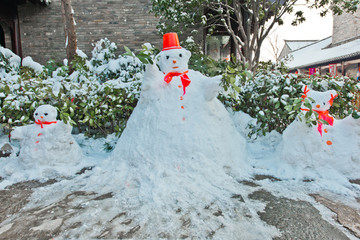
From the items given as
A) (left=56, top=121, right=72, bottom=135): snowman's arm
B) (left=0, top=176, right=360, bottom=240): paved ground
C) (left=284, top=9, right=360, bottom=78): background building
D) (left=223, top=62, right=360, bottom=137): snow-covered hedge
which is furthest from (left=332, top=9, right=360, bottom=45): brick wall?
(left=56, top=121, right=72, bottom=135): snowman's arm

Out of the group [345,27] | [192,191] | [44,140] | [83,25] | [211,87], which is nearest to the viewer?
[192,191]

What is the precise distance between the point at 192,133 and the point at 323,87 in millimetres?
2210

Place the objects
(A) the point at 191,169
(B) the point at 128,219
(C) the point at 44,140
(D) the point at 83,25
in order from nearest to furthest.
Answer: (B) the point at 128,219 < (A) the point at 191,169 < (C) the point at 44,140 < (D) the point at 83,25

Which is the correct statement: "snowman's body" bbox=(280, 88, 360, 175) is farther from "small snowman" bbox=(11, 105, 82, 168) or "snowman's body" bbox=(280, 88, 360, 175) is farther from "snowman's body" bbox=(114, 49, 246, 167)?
"small snowman" bbox=(11, 105, 82, 168)

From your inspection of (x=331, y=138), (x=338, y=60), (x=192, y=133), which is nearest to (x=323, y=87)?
(x=331, y=138)

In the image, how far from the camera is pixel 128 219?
178 cm

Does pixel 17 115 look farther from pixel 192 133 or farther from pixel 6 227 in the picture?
pixel 192 133

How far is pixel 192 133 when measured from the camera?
103 inches

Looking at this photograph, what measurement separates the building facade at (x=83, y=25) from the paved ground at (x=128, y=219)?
7029mm

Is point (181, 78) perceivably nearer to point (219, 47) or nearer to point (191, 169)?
point (191, 169)

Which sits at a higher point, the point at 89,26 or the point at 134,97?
the point at 89,26

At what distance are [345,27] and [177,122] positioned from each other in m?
20.1

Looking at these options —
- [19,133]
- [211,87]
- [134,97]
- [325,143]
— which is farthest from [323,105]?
[19,133]

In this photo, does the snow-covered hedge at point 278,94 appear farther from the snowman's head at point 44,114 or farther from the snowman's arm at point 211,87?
the snowman's head at point 44,114
